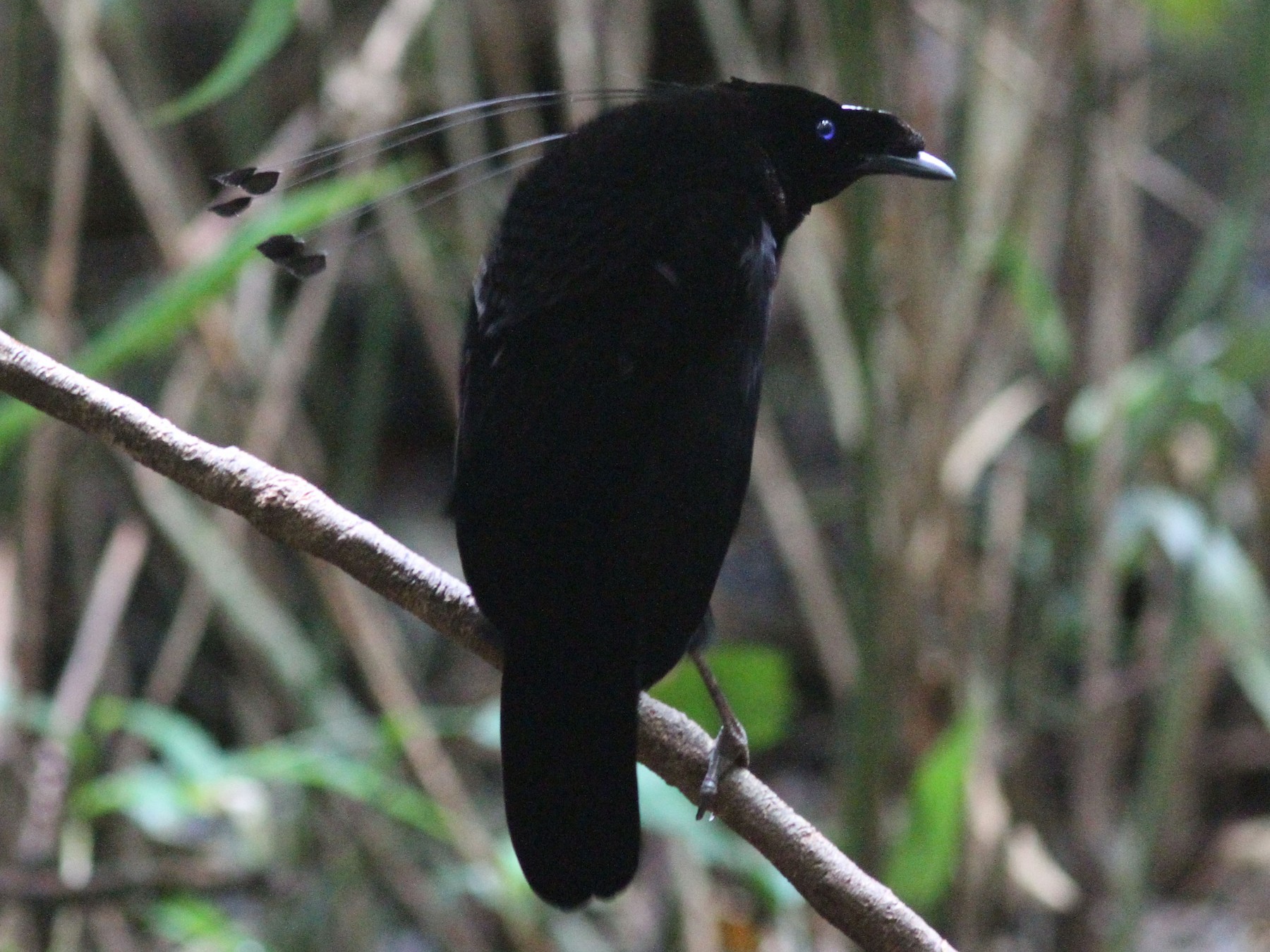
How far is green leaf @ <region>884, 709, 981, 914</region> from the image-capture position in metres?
2.30

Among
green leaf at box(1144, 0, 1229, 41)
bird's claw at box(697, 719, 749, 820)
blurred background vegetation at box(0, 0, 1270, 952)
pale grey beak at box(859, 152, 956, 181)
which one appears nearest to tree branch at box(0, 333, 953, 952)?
bird's claw at box(697, 719, 749, 820)

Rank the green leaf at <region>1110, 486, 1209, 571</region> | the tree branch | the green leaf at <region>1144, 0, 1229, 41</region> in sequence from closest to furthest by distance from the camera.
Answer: the tree branch → the green leaf at <region>1110, 486, 1209, 571</region> → the green leaf at <region>1144, 0, 1229, 41</region>

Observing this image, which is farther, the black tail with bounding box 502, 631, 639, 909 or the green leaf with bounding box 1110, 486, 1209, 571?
the green leaf with bounding box 1110, 486, 1209, 571

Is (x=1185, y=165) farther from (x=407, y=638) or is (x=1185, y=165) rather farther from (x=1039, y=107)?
(x=407, y=638)

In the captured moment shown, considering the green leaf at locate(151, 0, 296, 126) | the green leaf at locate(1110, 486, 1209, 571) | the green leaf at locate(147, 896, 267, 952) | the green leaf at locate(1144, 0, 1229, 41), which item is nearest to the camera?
the green leaf at locate(151, 0, 296, 126)

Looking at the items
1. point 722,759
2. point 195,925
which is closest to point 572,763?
point 722,759

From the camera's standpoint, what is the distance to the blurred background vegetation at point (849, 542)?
2488 millimetres

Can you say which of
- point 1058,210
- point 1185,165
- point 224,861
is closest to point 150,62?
point 224,861

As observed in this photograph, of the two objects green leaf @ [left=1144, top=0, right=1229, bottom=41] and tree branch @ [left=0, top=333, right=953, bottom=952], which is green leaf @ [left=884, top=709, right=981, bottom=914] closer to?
tree branch @ [left=0, top=333, right=953, bottom=952]

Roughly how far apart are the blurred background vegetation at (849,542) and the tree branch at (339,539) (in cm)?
59

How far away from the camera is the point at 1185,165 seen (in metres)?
5.18

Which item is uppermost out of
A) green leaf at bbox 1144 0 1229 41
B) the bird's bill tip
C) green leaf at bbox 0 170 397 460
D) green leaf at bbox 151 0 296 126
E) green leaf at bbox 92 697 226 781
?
green leaf at bbox 151 0 296 126

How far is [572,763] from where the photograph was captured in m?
1.36

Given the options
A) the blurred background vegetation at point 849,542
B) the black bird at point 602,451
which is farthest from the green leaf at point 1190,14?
Answer: the black bird at point 602,451
